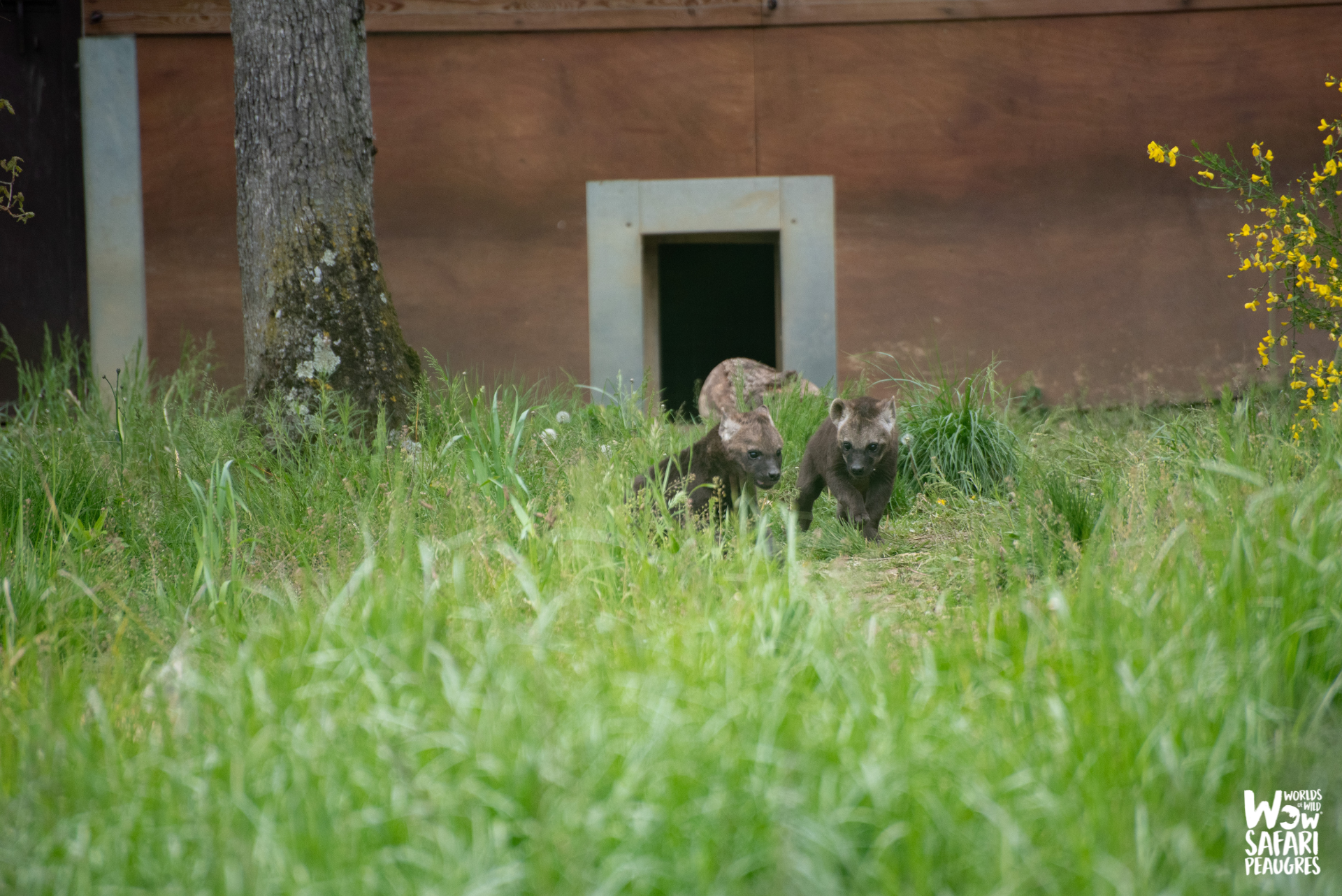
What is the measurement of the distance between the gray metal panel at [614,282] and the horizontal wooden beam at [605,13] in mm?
1359

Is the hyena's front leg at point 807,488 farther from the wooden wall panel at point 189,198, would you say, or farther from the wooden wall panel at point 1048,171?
the wooden wall panel at point 189,198

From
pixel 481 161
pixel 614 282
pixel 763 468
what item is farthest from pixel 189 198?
pixel 763 468

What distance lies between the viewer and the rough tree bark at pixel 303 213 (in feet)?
18.0

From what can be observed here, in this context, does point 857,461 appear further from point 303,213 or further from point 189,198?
point 189,198

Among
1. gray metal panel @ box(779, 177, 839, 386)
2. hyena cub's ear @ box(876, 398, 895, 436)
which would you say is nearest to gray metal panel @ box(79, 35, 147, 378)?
gray metal panel @ box(779, 177, 839, 386)

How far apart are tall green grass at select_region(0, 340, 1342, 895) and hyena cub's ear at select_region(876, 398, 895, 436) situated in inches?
60.2

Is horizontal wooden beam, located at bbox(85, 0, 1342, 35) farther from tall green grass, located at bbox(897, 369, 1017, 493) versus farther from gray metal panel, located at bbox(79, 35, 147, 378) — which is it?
tall green grass, located at bbox(897, 369, 1017, 493)

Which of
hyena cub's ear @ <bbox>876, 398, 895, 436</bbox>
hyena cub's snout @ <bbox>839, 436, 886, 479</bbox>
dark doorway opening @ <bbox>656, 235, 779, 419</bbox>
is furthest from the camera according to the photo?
dark doorway opening @ <bbox>656, 235, 779, 419</bbox>

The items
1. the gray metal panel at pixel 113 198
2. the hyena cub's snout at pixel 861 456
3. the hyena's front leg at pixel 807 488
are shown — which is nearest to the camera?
the hyena cub's snout at pixel 861 456

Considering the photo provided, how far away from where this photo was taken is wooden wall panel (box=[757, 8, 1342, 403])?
8742 millimetres

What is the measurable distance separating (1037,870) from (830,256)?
7588mm

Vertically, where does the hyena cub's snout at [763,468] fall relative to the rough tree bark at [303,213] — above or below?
below

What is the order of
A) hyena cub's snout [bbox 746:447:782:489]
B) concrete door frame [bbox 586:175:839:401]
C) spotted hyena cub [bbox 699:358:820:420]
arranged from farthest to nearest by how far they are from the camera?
concrete door frame [bbox 586:175:839:401], spotted hyena cub [bbox 699:358:820:420], hyena cub's snout [bbox 746:447:782:489]

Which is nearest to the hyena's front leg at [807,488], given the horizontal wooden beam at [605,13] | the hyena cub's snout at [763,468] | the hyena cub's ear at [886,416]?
the hyena cub's ear at [886,416]
